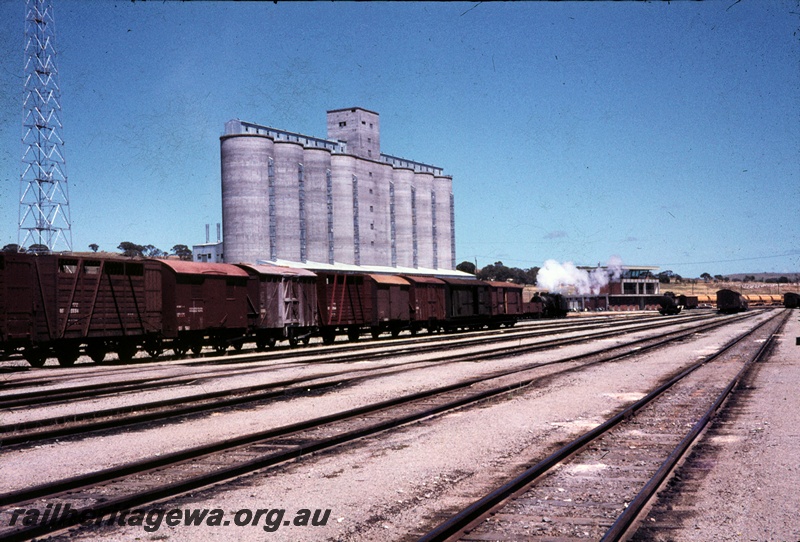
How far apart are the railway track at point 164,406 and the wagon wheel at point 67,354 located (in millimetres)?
7017

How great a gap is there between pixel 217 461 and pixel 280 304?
2284 cm

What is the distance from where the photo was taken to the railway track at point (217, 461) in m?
6.88

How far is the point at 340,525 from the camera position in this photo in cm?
613

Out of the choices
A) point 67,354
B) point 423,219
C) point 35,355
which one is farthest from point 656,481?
point 423,219

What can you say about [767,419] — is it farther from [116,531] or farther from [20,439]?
[20,439]

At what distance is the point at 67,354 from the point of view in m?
24.3

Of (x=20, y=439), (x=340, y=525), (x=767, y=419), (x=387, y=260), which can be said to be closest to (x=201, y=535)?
(x=340, y=525)

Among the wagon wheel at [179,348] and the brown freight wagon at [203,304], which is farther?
the wagon wheel at [179,348]

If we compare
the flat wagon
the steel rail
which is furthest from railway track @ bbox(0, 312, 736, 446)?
the flat wagon

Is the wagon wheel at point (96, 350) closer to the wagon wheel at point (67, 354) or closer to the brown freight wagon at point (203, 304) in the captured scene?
the wagon wheel at point (67, 354)

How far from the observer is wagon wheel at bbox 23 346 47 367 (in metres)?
23.2

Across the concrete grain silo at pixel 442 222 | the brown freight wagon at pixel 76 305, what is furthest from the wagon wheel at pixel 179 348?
the concrete grain silo at pixel 442 222

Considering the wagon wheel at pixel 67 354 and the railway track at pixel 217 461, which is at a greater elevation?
the wagon wheel at pixel 67 354

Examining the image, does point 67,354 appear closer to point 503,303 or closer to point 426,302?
point 426,302
